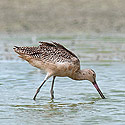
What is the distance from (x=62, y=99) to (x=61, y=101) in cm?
18

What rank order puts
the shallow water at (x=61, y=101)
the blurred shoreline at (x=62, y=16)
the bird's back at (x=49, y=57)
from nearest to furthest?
the shallow water at (x=61, y=101), the bird's back at (x=49, y=57), the blurred shoreline at (x=62, y=16)

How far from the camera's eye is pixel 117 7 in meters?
26.4

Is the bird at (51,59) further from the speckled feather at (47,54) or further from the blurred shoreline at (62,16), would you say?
the blurred shoreline at (62,16)

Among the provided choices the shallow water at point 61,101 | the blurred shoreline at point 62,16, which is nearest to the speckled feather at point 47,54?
the shallow water at point 61,101

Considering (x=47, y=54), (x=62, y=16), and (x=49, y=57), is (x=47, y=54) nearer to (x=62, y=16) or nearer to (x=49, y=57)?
(x=49, y=57)

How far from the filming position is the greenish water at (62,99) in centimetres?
753

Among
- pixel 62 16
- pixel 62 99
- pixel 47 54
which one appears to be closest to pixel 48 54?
pixel 47 54

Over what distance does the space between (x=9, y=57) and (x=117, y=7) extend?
12086 mm

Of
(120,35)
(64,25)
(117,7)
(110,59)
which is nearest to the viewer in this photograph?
(110,59)

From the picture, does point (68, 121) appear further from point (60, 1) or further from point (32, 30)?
point (60, 1)

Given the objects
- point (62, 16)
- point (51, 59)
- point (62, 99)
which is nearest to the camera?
point (51, 59)

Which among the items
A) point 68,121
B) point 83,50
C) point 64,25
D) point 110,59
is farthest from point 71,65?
point 64,25

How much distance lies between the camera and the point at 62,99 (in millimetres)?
9281

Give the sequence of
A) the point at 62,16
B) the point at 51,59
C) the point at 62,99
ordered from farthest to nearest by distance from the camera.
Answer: the point at 62,16 → the point at 62,99 → the point at 51,59
